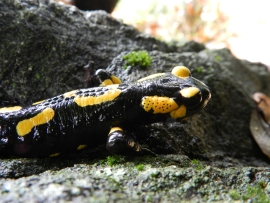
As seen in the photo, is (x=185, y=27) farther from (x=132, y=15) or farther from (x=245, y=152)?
(x=245, y=152)

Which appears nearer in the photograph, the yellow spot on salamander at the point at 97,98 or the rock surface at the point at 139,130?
the rock surface at the point at 139,130

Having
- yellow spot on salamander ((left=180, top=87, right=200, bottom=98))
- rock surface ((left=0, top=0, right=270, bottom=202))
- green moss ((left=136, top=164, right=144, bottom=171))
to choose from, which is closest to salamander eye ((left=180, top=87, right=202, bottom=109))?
yellow spot on salamander ((left=180, top=87, right=200, bottom=98))

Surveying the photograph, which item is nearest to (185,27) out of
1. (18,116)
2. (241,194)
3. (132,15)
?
(132,15)

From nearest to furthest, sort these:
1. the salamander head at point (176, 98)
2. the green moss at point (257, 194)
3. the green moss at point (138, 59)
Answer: the green moss at point (257, 194)
the salamander head at point (176, 98)
the green moss at point (138, 59)

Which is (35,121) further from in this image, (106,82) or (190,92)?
(190,92)

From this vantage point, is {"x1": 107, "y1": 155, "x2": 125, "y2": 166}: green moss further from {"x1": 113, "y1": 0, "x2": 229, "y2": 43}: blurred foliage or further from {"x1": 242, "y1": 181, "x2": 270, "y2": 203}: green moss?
{"x1": 113, "y1": 0, "x2": 229, "y2": 43}: blurred foliage

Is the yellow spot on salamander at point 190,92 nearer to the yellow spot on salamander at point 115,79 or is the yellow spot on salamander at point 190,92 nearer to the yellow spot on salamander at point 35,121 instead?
the yellow spot on salamander at point 115,79

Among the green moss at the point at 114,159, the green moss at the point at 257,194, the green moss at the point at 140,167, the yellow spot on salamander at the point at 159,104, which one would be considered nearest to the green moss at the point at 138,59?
the yellow spot on salamander at the point at 159,104
